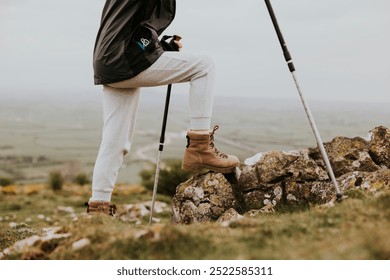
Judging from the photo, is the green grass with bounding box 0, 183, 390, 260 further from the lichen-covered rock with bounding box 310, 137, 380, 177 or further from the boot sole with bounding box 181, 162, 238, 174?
the lichen-covered rock with bounding box 310, 137, 380, 177

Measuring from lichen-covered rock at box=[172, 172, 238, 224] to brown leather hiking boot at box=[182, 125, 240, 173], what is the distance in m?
0.40

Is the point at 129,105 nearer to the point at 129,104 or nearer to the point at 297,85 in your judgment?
the point at 129,104

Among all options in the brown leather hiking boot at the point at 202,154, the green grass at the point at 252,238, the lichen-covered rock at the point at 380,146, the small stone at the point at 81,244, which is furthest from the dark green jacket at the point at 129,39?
the lichen-covered rock at the point at 380,146

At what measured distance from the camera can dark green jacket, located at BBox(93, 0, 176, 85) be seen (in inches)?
226

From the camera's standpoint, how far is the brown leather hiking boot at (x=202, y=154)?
246 inches

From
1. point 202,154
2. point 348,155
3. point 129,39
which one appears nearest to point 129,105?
point 129,39

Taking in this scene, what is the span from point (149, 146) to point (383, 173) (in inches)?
3873

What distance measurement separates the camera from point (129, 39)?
5801mm

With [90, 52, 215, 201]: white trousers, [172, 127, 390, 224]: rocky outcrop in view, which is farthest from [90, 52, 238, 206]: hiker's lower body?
[172, 127, 390, 224]: rocky outcrop

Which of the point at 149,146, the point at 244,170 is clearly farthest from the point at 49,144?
the point at 244,170

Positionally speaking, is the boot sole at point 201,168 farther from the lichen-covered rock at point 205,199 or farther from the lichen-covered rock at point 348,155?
the lichen-covered rock at point 348,155

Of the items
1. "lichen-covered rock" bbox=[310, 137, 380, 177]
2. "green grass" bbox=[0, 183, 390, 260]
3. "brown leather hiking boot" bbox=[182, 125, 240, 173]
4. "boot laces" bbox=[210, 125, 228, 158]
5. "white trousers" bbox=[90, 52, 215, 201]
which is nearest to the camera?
"green grass" bbox=[0, 183, 390, 260]

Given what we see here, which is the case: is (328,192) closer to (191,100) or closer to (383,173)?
(383,173)

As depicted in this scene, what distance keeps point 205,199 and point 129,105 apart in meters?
2.00
